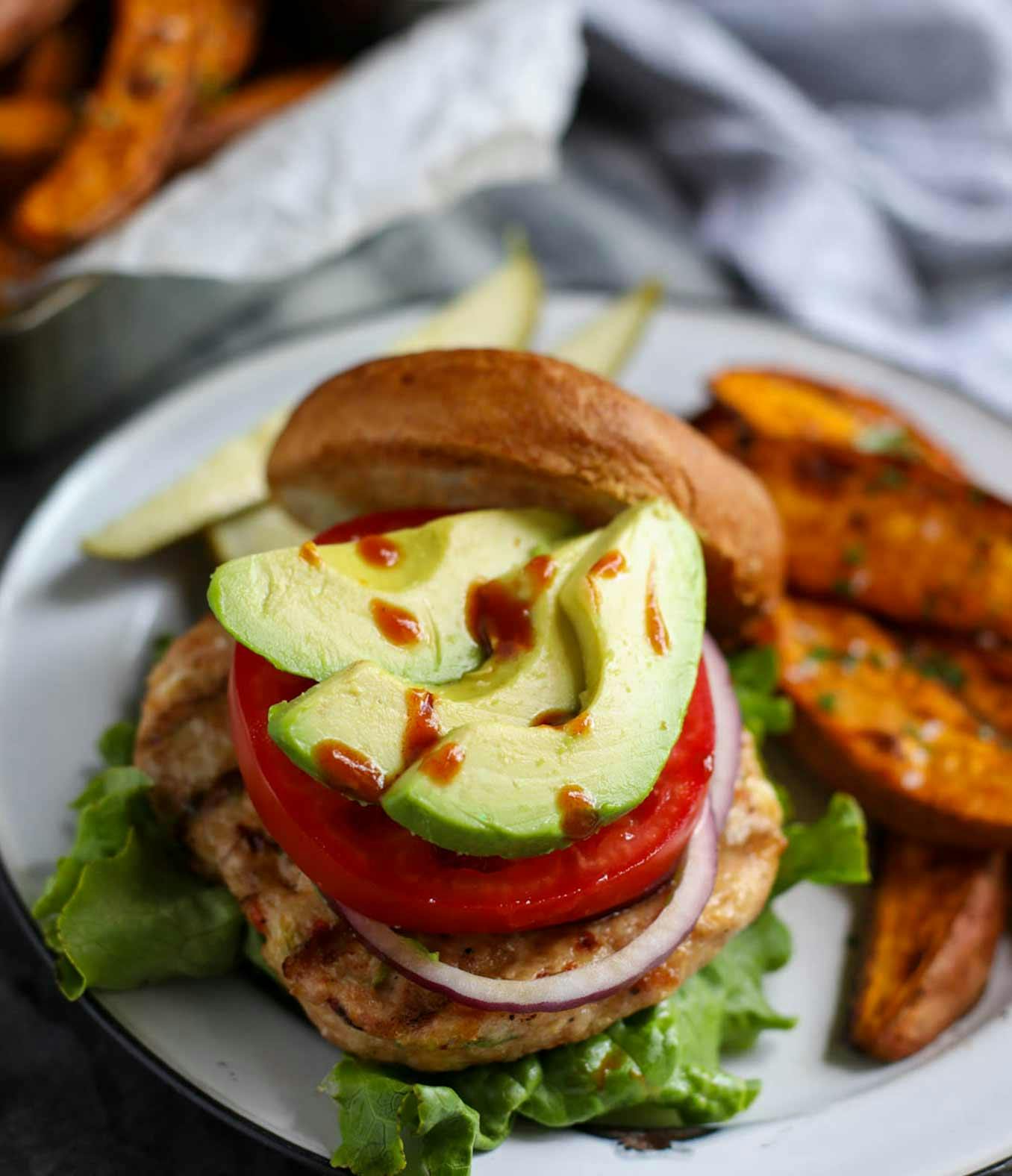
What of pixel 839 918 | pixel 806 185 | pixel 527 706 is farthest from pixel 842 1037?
pixel 806 185

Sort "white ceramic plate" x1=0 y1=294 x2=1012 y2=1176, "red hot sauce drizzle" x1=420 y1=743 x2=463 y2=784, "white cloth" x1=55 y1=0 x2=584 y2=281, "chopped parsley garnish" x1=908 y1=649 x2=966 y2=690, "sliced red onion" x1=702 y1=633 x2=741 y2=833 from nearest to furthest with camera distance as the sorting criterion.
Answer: "red hot sauce drizzle" x1=420 y1=743 x2=463 y2=784 → "white ceramic plate" x1=0 y1=294 x2=1012 y2=1176 → "sliced red onion" x1=702 y1=633 x2=741 y2=833 → "chopped parsley garnish" x1=908 y1=649 x2=966 y2=690 → "white cloth" x1=55 y1=0 x2=584 y2=281

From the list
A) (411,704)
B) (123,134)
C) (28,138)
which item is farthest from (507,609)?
(28,138)

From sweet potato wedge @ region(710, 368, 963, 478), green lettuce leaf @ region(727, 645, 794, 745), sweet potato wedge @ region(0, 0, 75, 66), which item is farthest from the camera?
sweet potato wedge @ region(0, 0, 75, 66)

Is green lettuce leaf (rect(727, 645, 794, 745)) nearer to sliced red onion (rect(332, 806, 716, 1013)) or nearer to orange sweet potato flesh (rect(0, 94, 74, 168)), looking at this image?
→ sliced red onion (rect(332, 806, 716, 1013))

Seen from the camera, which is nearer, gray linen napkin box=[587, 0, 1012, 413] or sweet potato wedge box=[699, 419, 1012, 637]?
sweet potato wedge box=[699, 419, 1012, 637]

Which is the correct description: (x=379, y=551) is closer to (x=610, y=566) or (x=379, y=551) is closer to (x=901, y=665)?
(x=610, y=566)

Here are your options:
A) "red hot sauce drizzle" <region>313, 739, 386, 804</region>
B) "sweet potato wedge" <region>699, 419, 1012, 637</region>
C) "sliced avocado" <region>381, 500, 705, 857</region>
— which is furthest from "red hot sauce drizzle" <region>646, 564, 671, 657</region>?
"sweet potato wedge" <region>699, 419, 1012, 637</region>
